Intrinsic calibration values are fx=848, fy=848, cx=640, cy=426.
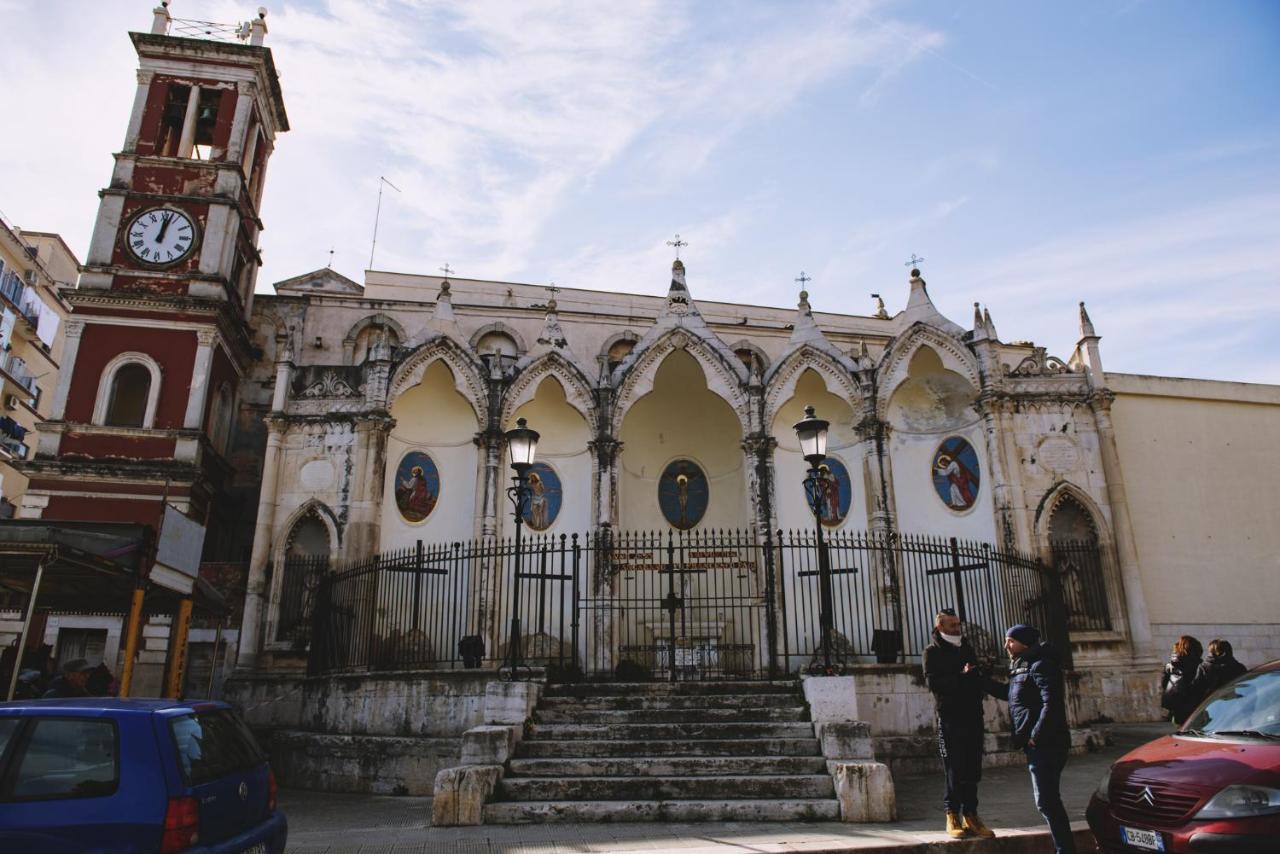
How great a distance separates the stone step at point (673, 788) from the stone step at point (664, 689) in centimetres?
242

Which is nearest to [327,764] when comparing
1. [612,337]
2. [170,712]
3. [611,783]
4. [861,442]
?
[611,783]

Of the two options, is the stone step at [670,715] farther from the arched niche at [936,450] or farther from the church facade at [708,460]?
the arched niche at [936,450]

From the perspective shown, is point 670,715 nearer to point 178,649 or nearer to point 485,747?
point 485,747

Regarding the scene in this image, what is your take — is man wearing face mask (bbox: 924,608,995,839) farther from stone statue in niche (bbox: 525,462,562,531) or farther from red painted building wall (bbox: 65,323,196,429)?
red painted building wall (bbox: 65,323,196,429)

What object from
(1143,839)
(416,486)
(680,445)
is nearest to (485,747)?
(1143,839)

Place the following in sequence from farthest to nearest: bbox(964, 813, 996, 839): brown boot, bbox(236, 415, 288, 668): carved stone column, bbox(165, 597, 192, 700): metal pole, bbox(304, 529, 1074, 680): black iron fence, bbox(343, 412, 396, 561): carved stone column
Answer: bbox(343, 412, 396, 561): carved stone column
bbox(236, 415, 288, 668): carved stone column
bbox(304, 529, 1074, 680): black iron fence
bbox(165, 597, 192, 700): metal pole
bbox(964, 813, 996, 839): brown boot

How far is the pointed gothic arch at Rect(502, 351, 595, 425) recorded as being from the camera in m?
19.8

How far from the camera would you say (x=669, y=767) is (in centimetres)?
981

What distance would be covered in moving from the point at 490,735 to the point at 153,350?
64.2 feet

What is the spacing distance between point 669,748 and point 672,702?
1.23m

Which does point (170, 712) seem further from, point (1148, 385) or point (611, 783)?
point (1148, 385)

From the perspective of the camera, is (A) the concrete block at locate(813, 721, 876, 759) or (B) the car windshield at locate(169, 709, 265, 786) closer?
(B) the car windshield at locate(169, 709, 265, 786)

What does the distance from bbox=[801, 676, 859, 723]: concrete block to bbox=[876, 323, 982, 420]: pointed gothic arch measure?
32.5ft

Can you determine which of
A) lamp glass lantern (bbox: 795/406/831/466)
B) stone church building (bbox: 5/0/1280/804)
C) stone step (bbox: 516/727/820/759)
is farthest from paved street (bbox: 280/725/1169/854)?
stone church building (bbox: 5/0/1280/804)
